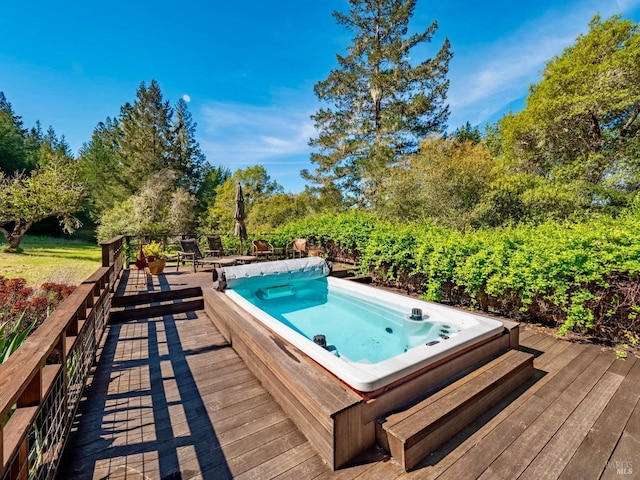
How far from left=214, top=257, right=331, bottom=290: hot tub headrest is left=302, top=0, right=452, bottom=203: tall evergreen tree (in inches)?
301

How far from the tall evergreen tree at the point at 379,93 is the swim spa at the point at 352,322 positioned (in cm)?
816

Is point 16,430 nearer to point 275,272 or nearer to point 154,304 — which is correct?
point 154,304

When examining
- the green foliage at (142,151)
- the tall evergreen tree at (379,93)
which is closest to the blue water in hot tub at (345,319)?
the tall evergreen tree at (379,93)

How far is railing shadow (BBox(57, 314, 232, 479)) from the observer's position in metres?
1.87

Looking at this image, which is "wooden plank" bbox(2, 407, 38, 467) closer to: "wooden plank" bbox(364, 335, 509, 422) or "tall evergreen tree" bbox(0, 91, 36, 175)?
"wooden plank" bbox(364, 335, 509, 422)

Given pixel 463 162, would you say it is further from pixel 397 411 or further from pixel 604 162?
pixel 397 411

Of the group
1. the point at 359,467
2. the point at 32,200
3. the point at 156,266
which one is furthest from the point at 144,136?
the point at 359,467

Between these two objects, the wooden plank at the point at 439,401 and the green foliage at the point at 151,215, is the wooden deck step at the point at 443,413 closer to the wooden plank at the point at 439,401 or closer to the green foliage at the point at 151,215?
the wooden plank at the point at 439,401

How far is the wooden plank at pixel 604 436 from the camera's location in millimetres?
1832

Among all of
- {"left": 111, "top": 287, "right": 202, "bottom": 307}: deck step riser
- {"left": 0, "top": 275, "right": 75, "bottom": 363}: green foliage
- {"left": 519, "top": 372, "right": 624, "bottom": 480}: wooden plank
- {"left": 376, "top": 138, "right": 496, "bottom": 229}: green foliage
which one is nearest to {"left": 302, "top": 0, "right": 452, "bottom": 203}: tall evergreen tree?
{"left": 376, "top": 138, "right": 496, "bottom": 229}: green foliage

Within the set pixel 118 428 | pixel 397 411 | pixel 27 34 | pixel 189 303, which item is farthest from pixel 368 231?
pixel 27 34

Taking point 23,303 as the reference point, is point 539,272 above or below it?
above

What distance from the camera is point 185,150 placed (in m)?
23.6

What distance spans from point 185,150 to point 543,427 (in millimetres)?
26028
